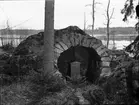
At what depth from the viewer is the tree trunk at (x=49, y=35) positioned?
255 inches

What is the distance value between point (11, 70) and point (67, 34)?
2.69 m

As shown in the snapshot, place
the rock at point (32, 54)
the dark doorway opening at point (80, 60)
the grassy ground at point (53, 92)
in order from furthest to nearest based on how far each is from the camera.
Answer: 1. the dark doorway opening at point (80, 60)
2. the rock at point (32, 54)
3. the grassy ground at point (53, 92)

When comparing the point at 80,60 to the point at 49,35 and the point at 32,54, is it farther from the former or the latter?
the point at 49,35

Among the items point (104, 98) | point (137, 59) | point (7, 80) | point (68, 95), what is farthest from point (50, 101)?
point (137, 59)

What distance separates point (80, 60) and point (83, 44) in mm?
1958

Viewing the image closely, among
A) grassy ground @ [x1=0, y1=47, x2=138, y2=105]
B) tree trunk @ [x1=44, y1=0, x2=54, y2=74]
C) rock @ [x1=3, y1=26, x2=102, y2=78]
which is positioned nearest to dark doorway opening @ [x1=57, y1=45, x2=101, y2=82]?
rock @ [x1=3, y1=26, x2=102, y2=78]

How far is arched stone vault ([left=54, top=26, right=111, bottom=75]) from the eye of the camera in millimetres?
7934

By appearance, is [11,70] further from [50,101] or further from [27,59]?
[50,101]

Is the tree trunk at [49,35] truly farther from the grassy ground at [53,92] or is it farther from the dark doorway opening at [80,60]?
the dark doorway opening at [80,60]

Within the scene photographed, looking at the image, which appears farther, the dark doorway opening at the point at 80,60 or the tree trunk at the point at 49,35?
the dark doorway opening at the point at 80,60

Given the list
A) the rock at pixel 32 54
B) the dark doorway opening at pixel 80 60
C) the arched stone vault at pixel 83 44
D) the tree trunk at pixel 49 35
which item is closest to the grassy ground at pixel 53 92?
the rock at pixel 32 54

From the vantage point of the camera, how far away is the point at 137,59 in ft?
13.4

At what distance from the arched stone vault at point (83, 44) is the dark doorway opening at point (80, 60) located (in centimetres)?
94

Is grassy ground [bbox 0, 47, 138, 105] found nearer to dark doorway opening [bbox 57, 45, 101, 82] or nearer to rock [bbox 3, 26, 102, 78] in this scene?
rock [bbox 3, 26, 102, 78]
